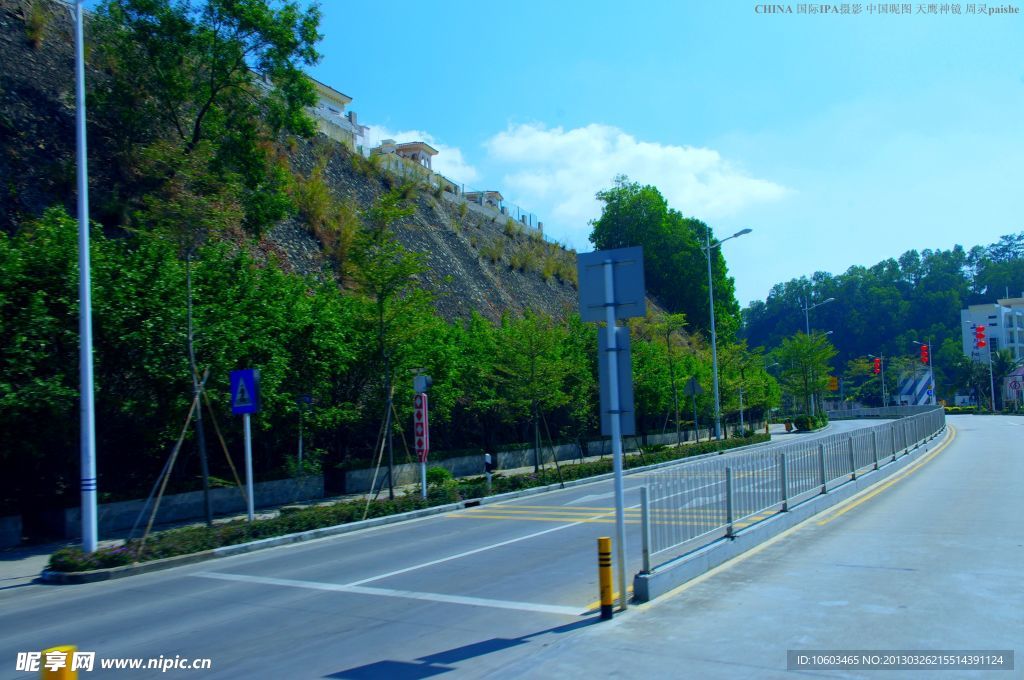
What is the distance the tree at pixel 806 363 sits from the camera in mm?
57969

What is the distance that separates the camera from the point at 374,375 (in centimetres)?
2173

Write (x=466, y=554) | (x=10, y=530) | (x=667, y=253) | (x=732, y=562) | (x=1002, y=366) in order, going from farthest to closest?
1. (x=1002, y=366)
2. (x=667, y=253)
3. (x=10, y=530)
4. (x=466, y=554)
5. (x=732, y=562)

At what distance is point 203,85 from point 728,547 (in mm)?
22637

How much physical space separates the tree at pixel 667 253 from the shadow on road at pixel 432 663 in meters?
68.6

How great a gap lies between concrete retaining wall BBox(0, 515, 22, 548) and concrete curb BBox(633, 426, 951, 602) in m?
13.1

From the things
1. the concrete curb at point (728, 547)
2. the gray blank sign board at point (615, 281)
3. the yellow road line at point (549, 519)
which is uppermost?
the gray blank sign board at point (615, 281)

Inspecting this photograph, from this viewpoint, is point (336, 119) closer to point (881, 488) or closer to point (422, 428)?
point (422, 428)

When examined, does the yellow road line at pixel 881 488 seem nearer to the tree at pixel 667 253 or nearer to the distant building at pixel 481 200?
the distant building at pixel 481 200

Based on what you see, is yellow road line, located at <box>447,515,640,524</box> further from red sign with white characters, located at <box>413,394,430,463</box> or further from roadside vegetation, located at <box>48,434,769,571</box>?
red sign with white characters, located at <box>413,394,430,463</box>

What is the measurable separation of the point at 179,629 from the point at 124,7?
2261cm

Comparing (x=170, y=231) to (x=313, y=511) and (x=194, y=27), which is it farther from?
(x=194, y=27)

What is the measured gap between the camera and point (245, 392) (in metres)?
15.0

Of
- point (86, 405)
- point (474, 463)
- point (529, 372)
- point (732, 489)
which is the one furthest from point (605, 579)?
point (474, 463)

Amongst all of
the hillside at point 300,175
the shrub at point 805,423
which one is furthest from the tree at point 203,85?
the shrub at point 805,423
